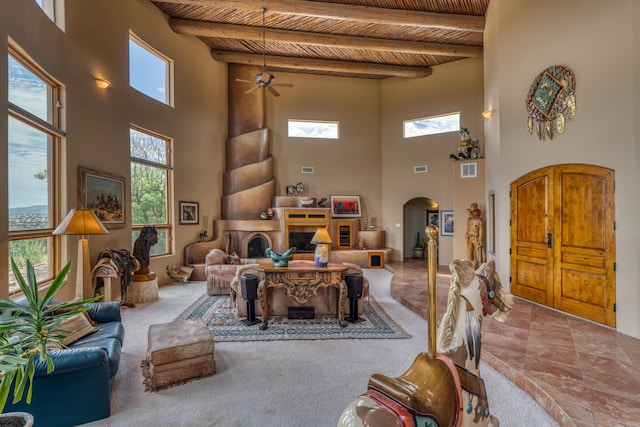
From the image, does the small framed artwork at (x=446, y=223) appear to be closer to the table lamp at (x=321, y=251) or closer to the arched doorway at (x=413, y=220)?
the arched doorway at (x=413, y=220)

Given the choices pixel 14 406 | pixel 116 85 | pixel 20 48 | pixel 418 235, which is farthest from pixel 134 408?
pixel 418 235

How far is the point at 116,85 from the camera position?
5406 mm

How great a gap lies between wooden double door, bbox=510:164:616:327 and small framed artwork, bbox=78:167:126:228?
21.7 ft

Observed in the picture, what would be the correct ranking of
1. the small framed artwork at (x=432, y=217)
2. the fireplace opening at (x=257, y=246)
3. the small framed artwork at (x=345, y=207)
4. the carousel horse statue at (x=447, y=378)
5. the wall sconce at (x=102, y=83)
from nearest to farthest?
the carousel horse statue at (x=447, y=378) → the wall sconce at (x=102, y=83) → the fireplace opening at (x=257, y=246) → the small framed artwork at (x=345, y=207) → the small framed artwork at (x=432, y=217)

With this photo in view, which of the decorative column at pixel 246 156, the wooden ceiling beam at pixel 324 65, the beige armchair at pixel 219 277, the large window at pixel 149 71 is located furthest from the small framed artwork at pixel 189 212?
the wooden ceiling beam at pixel 324 65

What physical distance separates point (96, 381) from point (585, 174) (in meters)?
5.59

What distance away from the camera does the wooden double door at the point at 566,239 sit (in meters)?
3.78

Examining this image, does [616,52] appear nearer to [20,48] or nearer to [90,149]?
[20,48]

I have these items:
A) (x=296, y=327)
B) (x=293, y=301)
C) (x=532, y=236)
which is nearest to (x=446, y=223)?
(x=532, y=236)

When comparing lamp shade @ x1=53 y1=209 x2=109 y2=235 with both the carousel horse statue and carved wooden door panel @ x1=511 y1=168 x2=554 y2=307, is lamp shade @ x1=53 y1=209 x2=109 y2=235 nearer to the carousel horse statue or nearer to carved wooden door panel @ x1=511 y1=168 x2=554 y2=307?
the carousel horse statue

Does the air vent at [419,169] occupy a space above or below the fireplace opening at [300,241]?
above

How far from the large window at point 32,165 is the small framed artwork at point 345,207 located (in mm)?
6695

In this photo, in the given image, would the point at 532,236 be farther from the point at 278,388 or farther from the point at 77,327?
the point at 77,327

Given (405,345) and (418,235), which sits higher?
(418,235)
